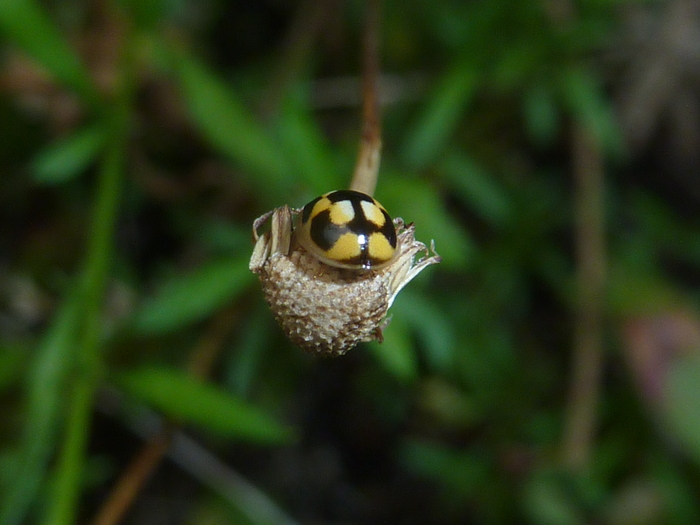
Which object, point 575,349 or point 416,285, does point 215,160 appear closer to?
point 416,285

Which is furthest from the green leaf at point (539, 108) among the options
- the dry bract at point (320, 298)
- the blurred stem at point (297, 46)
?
the dry bract at point (320, 298)

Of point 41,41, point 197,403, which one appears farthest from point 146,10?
point 197,403

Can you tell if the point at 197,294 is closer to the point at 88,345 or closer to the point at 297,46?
the point at 88,345

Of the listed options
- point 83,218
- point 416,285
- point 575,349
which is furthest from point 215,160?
point 575,349

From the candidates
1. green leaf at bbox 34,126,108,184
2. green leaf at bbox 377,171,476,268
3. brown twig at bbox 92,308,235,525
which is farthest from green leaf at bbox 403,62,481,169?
green leaf at bbox 34,126,108,184

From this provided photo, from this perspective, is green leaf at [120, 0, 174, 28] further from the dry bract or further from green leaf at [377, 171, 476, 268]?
the dry bract
